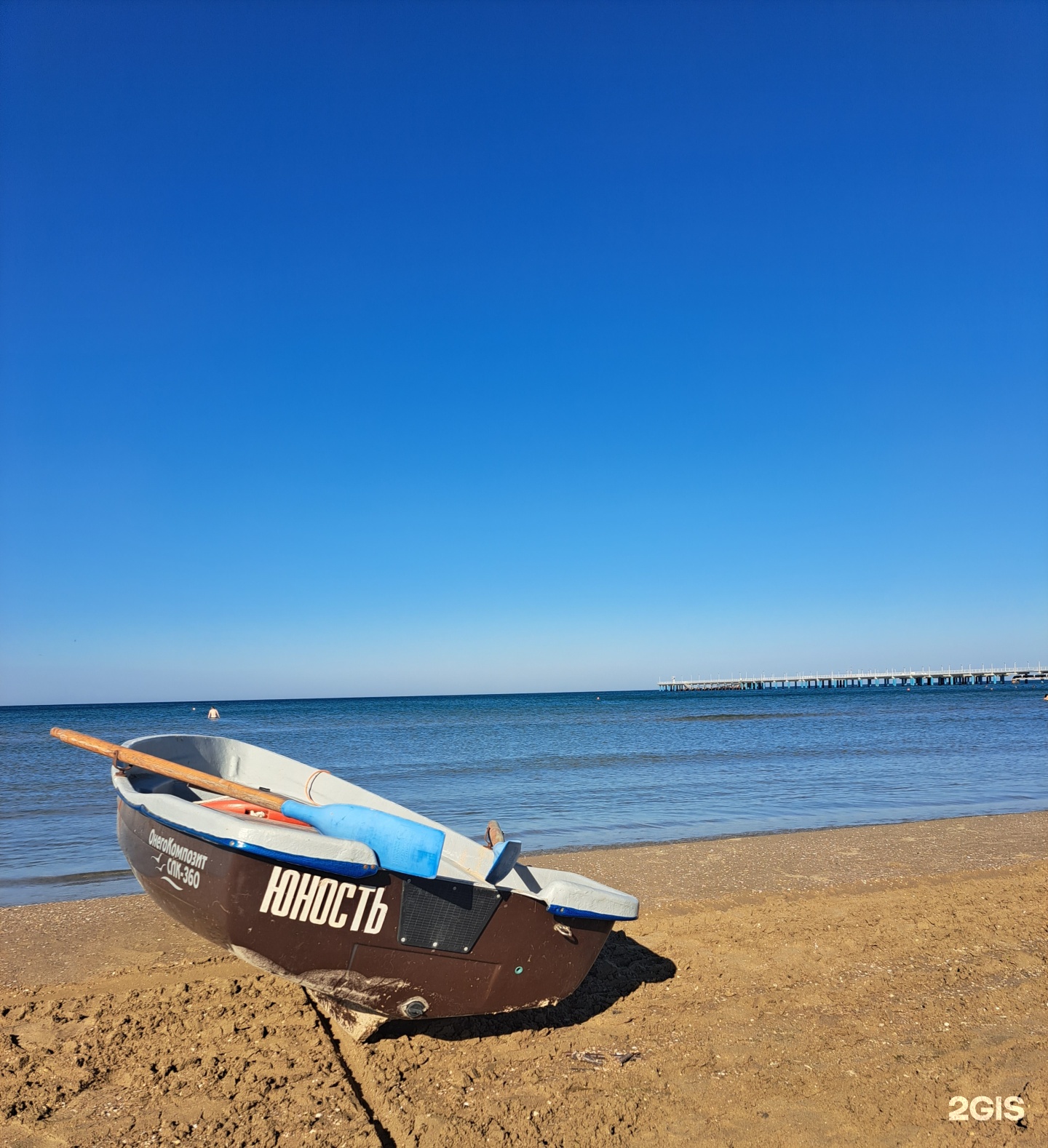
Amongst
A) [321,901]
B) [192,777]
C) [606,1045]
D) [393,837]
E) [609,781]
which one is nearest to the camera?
[321,901]

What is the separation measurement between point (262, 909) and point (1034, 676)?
13141cm

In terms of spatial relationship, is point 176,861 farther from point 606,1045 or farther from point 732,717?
point 732,717

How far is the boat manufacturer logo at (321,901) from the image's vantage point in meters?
3.48

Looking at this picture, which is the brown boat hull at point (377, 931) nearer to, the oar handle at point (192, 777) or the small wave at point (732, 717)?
the oar handle at point (192, 777)

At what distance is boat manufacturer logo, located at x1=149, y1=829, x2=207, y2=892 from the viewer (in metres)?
3.67

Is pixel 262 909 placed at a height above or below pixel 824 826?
above

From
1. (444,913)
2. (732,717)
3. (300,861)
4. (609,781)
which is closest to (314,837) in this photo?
(300,861)

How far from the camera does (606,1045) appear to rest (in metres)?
4.07

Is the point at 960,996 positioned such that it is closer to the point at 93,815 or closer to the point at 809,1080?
the point at 809,1080

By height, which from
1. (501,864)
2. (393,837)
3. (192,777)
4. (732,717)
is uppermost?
(192,777)

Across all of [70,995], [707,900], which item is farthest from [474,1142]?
[707,900]

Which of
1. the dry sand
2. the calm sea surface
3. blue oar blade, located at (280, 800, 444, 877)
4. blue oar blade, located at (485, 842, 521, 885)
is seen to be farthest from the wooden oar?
the calm sea surface

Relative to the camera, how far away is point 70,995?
4727 mm

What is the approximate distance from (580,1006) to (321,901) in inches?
75.4
